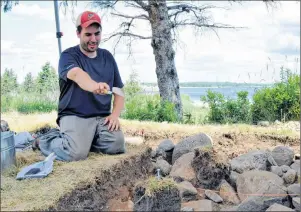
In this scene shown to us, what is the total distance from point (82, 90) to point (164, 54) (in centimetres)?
529

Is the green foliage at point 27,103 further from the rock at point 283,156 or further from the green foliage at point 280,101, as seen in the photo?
the rock at point 283,156

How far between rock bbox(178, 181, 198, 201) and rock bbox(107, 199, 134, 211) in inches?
15.4

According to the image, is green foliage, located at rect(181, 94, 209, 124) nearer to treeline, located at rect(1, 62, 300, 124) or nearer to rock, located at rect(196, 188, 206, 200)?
treeline, located at rect(1, 62, 300, 124)

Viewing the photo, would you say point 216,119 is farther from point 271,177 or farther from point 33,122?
point 271,177

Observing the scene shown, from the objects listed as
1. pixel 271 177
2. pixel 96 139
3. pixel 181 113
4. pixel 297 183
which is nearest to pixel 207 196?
pixel 271 177

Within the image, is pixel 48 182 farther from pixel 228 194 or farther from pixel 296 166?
pixel 296 166

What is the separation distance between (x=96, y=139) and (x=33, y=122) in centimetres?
281

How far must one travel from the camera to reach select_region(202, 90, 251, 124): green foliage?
25.8ft

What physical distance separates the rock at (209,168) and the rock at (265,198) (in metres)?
0.49

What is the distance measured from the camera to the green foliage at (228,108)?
7.88 metres

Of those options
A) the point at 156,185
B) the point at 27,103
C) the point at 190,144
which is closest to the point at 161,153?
the point at 190,144

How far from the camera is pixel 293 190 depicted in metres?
3.50

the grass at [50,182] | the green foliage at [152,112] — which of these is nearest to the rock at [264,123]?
the green foliage at [152,112]

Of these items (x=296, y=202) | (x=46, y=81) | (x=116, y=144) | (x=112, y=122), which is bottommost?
(x=296, y=202)
